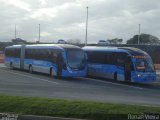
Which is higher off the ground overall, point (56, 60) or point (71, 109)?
point (56, 60)

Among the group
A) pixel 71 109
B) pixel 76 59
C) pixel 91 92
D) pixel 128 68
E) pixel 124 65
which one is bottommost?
pixel 91 92

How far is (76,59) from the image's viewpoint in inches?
1389

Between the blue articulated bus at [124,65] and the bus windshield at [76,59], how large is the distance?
5.27 ft

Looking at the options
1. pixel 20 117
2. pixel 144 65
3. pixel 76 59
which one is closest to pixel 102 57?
pixel 76 59

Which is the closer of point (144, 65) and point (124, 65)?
point (144, 65)

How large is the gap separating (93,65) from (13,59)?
1378 centimetres

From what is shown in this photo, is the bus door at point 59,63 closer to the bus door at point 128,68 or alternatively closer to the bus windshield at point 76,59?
Result: the bus windshield at point 76,59

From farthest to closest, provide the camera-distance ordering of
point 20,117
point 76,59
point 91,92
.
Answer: point 76,59 < point 91,92 < point 20,117

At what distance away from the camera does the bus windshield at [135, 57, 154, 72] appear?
31562mm

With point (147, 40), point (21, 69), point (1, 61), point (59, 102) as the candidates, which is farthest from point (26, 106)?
point (147, 40)

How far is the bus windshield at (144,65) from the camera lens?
31.6 m

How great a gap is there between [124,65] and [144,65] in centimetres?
149

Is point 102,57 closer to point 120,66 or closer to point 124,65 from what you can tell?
point 120,66

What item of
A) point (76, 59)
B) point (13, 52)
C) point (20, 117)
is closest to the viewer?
point (20, 117)
